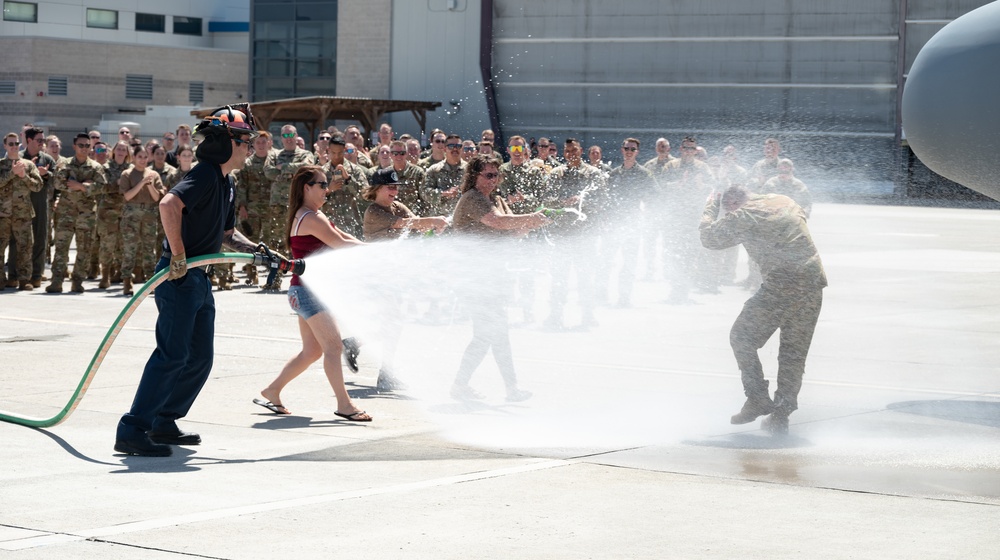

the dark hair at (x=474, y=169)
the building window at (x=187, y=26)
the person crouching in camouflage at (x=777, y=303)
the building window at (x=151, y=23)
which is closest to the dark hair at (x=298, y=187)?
the dark hair at (x=474, y=169)

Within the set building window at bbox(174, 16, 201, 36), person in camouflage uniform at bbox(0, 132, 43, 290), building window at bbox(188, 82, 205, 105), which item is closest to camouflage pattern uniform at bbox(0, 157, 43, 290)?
person in camouflage uniform at bbox(0, 132, 43, 290)

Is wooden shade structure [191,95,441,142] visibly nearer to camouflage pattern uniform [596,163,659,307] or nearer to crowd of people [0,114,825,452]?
crowd of people [0,114,825,452]

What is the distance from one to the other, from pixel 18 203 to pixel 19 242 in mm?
547

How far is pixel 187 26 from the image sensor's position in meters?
65.1

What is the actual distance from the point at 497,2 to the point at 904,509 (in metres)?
39.7

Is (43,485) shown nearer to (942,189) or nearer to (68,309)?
(68,309)

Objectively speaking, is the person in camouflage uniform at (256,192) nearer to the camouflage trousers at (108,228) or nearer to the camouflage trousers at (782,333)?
the camouflage trousers at (108,228)

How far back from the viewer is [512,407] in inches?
383

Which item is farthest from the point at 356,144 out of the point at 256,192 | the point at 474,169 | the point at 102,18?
the point at 102,18

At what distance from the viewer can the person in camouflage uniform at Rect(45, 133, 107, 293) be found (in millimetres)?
17203

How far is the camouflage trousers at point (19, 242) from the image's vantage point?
17344 mm

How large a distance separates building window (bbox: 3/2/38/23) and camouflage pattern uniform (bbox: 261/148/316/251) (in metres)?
46.0

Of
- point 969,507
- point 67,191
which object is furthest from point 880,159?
point 969,507

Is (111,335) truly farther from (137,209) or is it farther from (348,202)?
(137,209)
